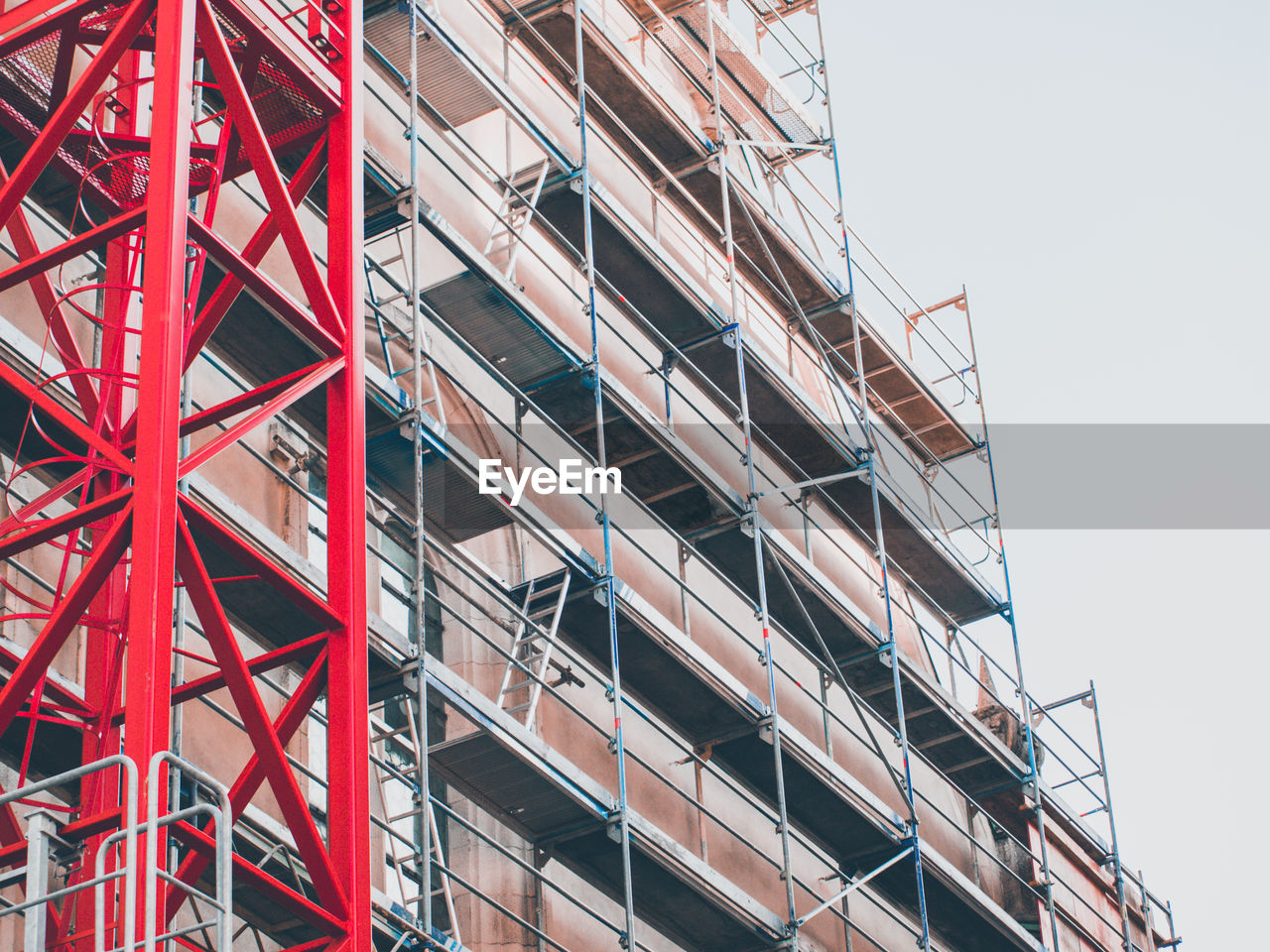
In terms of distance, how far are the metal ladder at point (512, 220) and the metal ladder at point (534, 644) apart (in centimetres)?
225

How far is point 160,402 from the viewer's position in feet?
27.2

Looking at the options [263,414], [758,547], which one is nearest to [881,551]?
[758,547]

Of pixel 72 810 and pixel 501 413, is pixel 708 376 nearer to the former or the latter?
pixel 501 413

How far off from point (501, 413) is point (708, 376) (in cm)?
302

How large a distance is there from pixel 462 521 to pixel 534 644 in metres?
1.47

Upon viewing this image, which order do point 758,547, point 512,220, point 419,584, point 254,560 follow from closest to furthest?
1. point 254,560
2. point 419,584
3. point 512,220
4. point 758,547

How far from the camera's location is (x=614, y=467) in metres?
15.8

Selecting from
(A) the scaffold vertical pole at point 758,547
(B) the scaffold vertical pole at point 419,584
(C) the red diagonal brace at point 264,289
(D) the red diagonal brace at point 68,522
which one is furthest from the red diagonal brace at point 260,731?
(A) the scaffold vertical pole at point 758,547

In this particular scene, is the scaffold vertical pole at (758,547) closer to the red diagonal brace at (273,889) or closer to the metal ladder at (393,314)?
the metal ladder at (393,314)

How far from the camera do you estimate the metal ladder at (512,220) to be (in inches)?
581

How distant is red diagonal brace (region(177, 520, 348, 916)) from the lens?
8.51m

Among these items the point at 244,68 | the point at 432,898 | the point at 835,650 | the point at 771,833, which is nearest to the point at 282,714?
the point at 244,68

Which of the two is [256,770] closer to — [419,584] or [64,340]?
[419,584]

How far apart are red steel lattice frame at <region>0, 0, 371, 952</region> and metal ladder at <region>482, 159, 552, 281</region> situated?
296 centimetres
